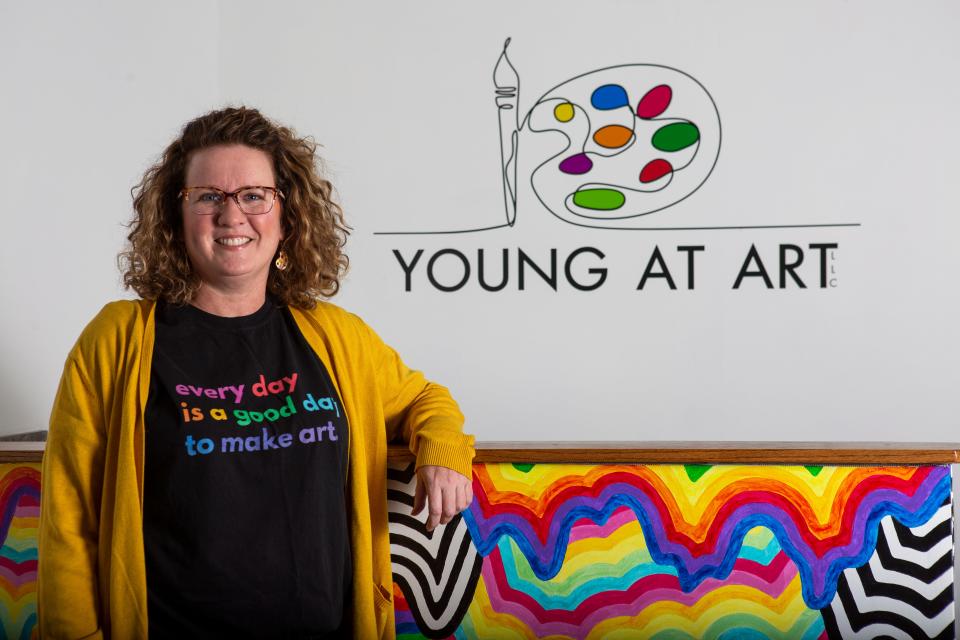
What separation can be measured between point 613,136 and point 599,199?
0.24 m

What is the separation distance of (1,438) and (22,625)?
571mm

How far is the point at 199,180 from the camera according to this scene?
1.41 metres

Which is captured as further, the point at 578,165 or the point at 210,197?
the point at 578,165

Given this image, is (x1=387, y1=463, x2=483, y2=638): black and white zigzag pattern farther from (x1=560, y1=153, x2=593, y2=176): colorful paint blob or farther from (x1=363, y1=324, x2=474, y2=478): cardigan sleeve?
(x1=560, y1=153, x2=593, y2=176): colorful paint blob

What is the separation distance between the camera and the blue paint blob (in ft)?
11.3

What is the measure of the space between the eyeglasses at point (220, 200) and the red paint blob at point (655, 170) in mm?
2247

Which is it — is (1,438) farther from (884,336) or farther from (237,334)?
(884,336)

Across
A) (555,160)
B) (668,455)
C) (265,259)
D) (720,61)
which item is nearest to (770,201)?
(720,61)

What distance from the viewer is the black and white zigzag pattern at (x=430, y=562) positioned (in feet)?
5.35

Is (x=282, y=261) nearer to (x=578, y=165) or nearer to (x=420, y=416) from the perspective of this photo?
(x=420, y=416)

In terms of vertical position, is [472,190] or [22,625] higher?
[472,190]

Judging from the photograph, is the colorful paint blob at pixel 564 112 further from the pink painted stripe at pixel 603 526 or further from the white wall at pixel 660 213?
the pink painted stripe at pixel 603 526

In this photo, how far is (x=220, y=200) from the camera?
1402 mm

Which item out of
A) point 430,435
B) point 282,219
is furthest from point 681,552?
point 282,219
